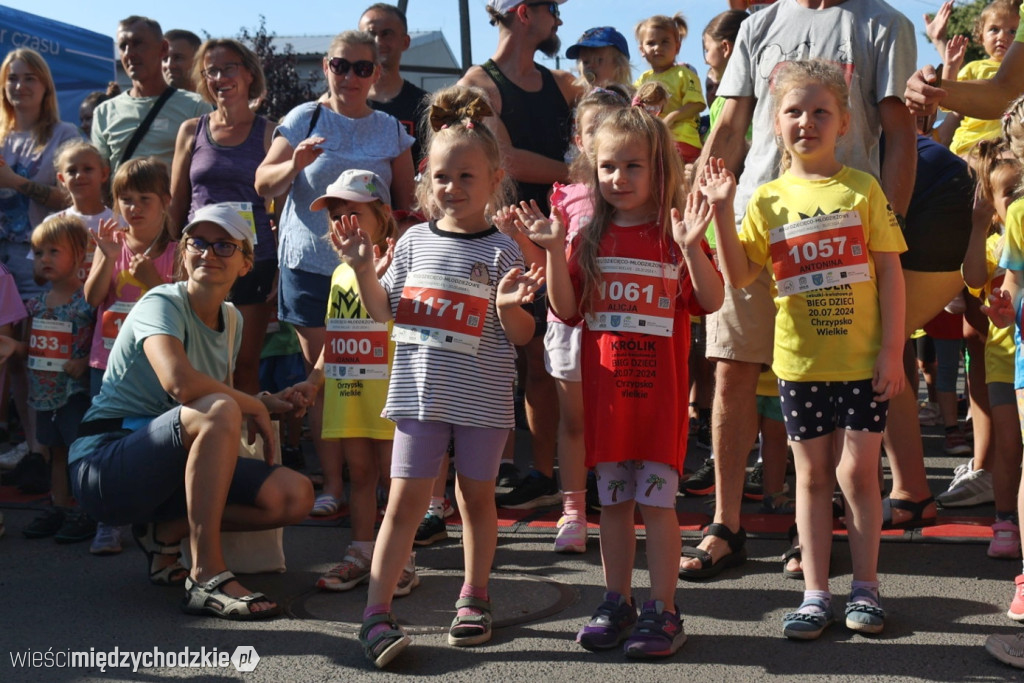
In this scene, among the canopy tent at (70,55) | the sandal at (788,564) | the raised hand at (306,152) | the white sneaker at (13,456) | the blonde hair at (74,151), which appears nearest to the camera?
the sandal at (788,564)

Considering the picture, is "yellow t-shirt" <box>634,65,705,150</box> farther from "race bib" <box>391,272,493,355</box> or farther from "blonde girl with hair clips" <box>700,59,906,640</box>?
"race bib" <box>391,272,493,355</box>

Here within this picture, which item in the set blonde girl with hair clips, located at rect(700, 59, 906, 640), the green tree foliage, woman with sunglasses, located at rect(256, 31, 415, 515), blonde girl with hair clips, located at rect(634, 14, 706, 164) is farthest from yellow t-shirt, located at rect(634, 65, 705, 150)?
the green tree foliage

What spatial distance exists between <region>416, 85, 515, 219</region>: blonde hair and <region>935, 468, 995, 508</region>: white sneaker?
260 centimetres

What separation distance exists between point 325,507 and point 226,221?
1.52m

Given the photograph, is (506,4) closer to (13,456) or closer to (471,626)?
(471,626)

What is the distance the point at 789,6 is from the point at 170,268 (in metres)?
3.06

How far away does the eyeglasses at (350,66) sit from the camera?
567 cm

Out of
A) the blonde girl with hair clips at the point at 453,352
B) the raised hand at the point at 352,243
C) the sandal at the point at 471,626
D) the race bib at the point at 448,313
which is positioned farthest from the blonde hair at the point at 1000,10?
the sandal at the point at 471,626

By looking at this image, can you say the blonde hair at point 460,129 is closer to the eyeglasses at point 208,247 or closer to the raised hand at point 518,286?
the raised hand at point 518,286

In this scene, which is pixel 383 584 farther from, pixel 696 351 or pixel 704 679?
pixel 696 351

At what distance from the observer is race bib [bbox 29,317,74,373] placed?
215 inches

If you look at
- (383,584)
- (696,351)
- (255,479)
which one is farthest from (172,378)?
(696,351)

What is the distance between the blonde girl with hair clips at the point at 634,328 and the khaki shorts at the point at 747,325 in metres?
0.58

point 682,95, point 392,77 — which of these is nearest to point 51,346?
point 392,77
